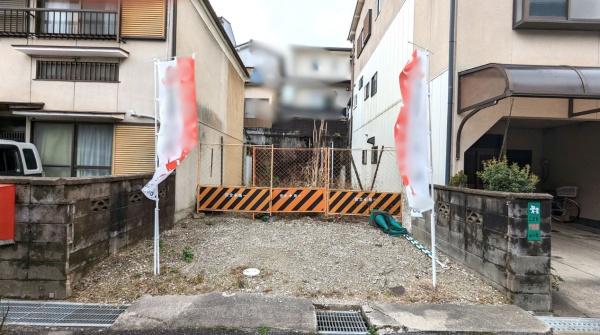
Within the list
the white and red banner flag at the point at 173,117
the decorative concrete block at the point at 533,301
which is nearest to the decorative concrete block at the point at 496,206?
the decorative concrete block at the point at 533,301

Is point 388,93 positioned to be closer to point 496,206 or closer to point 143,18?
point 496,206

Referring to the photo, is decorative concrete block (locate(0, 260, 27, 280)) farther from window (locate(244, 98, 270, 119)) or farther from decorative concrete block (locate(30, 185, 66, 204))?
window (locate(244, 98, 270, 119))

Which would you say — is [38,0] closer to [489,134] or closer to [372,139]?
[372,139]

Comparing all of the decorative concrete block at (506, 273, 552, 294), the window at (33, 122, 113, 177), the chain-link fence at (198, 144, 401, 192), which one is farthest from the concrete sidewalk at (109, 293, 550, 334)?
the chain-link fence at (198, 144, 401, 192)

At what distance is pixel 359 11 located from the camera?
16.4 metres

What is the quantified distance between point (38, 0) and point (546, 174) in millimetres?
13327

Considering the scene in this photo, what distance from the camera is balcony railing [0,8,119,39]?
769 centimetres

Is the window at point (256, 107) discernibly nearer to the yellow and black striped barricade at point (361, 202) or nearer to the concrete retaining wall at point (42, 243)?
the yellow and black striped barricade at point (361, 202)

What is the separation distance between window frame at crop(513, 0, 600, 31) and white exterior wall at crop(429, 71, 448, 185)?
1.46 metres

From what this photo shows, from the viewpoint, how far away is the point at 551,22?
242 inches

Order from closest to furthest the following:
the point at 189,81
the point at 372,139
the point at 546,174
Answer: the point at 189,81 < the point at 546,174 < the point at 372,139

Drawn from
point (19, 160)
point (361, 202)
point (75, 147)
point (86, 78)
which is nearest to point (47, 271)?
point (19, 160)

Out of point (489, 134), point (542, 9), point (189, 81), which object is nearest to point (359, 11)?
point (489, 134)

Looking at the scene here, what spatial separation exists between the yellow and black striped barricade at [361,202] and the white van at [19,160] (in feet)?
20.8
